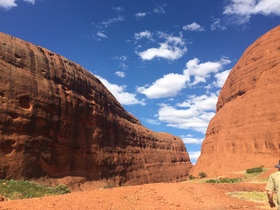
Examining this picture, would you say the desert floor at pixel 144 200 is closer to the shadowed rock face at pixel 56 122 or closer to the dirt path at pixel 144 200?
the dirt path at pixel 144 200

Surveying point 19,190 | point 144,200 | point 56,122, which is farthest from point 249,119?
point 144,200

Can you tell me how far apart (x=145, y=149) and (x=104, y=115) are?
18190 mm

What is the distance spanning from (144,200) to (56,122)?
20.2 meters

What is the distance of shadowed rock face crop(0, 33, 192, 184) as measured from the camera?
25172 mm

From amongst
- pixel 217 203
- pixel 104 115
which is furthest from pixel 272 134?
pixel 217 203

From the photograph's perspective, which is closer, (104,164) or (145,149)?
(104,164)

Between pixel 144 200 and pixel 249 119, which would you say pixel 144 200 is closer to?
pixel 144 200

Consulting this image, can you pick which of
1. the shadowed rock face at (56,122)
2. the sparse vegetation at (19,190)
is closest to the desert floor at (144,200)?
the sparse vegetation at (19,190)

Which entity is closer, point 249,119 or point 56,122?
point 56,122

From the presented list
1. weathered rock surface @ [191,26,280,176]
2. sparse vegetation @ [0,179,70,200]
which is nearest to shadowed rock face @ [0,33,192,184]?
sparse vegetation @ [0,179,70,200]

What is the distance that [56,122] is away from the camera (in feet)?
99.9

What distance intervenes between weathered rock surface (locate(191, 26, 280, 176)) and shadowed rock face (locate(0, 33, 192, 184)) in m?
16.4

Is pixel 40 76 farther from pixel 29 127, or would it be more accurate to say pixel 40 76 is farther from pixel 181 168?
pixel 181 168

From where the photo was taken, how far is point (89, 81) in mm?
38875
